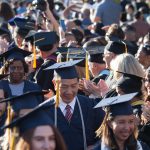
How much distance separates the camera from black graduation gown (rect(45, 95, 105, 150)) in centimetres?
795

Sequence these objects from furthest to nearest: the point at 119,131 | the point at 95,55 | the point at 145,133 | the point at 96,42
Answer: the point at 96,42
the point at 95,55
the point at 145,133
the point at 119,131

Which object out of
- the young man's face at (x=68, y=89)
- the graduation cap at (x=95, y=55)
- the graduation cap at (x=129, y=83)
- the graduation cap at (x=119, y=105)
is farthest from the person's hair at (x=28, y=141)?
the graduation cap at (x=95, y=55)

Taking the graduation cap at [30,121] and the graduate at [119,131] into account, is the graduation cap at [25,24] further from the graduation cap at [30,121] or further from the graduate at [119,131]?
the graduation cap at [30,121]

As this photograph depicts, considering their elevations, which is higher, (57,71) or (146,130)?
(57,71)

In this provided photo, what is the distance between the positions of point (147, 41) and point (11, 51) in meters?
3.50

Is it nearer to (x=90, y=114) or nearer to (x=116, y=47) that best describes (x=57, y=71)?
(x=90, y=114)

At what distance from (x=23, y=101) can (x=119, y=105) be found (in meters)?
0.91

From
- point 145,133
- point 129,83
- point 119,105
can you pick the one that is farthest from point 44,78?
→ point 119,105

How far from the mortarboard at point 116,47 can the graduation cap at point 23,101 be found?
9.53ft

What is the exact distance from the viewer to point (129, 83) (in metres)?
8.35

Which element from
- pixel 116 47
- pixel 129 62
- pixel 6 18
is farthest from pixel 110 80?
pixel 6 18

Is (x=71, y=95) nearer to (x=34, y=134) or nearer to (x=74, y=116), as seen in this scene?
(x=74, y=116)

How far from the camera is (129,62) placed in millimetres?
8945

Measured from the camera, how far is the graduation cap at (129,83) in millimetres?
8258
